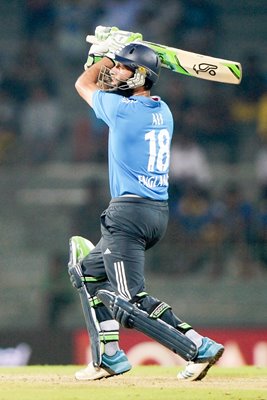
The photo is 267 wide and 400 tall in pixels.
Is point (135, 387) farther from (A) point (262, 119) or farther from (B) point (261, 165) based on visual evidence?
(A) point (262, 119)

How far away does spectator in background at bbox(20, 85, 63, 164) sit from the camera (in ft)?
42.9

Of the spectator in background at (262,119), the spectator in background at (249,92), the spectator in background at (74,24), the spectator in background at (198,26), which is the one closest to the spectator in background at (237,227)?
the spectator in background at (262,119)

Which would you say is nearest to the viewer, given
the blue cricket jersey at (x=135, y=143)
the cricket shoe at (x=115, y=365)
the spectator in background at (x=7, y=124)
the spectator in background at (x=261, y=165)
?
the blue cricket jersey at (x=135, y=143)

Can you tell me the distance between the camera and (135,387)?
5.97 m

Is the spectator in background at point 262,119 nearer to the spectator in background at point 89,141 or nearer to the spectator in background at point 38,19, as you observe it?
the spectator in background at point 89,141

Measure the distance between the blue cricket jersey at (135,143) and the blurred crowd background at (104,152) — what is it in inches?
211

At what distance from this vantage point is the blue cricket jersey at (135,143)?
20.1 ft

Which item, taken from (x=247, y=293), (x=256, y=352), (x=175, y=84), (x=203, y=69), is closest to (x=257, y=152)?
(x=175, y=84)

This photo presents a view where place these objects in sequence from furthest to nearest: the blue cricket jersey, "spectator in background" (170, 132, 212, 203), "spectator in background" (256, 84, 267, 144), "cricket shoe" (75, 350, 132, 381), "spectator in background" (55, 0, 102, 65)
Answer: "spectator in background" (55, 0, 102, 65), "spectator in background" (256, 84, 267, 144), "spectator in background" (170, 132, 212, 203), "cricket shoe" (75, 350, 132, 381), the blue cricket jersey

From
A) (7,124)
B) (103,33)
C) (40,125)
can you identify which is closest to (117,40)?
(103,33)

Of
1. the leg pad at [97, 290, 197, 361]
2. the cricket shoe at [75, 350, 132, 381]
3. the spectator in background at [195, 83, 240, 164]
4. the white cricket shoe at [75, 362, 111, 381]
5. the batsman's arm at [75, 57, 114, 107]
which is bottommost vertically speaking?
the white cricket shoe at [75, 362, 111, 381]

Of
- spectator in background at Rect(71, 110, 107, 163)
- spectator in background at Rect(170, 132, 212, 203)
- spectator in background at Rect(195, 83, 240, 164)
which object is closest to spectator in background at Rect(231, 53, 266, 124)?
spectator in background at Rect(195, 83, 240, 164)

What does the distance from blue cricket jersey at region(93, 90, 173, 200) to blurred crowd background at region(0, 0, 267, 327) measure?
5359 millimetres

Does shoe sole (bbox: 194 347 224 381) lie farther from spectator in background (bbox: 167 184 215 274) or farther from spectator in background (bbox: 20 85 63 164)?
spectator in background (bbox: 20 85 63 164)
